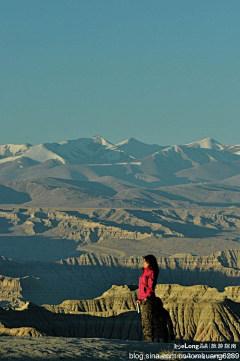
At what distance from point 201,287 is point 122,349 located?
364 ft

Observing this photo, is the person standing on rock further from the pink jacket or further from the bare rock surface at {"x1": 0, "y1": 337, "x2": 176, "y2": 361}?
the bare rock surface at {"x1": 0, "y1": 337, "x2": 176, "y2": 361}

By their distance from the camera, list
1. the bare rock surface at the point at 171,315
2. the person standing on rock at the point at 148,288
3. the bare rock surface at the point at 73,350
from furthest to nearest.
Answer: the bare rock surface at the point at 171,315 → the person standing on rock at the point at 148,288 → the bare rock surface at the point at 73,350

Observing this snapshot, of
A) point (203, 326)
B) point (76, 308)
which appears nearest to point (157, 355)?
point (203, 326)

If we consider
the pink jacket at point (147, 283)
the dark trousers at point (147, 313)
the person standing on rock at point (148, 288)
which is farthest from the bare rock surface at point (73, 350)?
the pink jacket at point (147, 283)

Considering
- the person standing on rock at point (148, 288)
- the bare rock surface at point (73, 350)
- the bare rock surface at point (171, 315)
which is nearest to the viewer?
the bare rock surface at point (73, 350)

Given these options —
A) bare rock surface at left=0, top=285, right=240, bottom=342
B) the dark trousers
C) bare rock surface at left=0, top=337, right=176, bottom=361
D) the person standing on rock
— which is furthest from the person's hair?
bare rock surface at left=0, top=285, right=240, bottom=342

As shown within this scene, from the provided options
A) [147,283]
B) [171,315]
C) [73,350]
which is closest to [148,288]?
[147,283]

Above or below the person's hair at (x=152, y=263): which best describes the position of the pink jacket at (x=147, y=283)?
below

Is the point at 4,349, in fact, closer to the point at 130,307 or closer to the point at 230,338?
the point at 230,338

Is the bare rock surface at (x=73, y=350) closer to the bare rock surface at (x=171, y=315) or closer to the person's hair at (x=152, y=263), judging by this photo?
the person's hair at (x=152, y=263)

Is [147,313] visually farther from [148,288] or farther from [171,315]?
[171,315]

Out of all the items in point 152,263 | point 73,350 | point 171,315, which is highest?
point 171,315

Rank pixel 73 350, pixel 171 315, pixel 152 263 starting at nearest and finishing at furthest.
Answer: pixel 152 263 → pixel 73 350 → pixel 171 315

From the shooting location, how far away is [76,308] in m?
148
